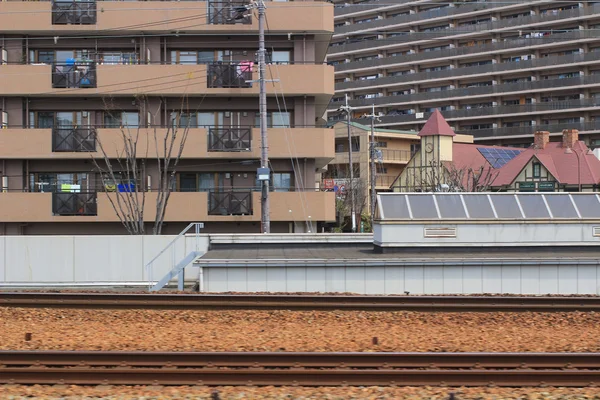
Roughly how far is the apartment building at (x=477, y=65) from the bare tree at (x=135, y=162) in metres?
57.9

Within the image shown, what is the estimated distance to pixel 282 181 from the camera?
108 ft

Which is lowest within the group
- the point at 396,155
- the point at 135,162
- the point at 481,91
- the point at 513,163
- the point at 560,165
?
the point at 135,162

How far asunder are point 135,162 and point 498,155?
4872 cm

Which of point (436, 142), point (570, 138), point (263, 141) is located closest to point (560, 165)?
point (570, 138)

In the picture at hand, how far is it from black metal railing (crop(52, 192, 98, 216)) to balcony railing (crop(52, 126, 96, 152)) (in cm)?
203

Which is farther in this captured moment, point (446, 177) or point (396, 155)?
point (396, 155)

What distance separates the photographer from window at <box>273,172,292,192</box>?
32781 mm

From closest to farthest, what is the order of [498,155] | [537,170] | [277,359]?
1. [277,359]
2. [537,170]
3. [498,155]

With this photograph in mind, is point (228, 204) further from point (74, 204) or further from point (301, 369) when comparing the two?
point (301, 369)

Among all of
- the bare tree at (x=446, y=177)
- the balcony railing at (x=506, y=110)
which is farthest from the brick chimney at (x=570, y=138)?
the balcony railing at (x=506, y=110)

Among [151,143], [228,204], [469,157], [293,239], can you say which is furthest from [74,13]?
[469,157]

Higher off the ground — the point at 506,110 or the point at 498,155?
the point at 506,110

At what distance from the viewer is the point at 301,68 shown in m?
31.6

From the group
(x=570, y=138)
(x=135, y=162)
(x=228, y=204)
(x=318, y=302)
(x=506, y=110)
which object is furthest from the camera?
(x=506, y=110)
